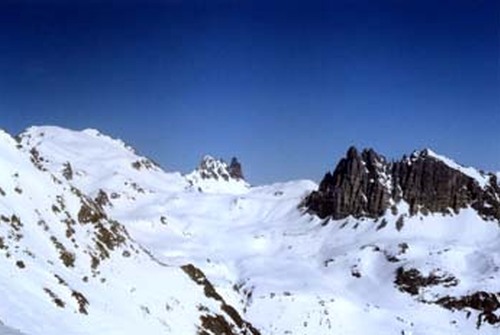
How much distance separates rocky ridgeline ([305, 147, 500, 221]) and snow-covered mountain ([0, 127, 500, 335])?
0.31 meters

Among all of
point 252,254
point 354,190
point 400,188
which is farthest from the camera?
point 354,190

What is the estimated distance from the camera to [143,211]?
174250 millimetres

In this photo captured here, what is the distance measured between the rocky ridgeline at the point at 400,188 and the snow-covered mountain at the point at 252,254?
0.31 m

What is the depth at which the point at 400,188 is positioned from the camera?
178625mm

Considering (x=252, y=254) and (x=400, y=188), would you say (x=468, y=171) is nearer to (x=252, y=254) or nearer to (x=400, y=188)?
(x=400, y=188)

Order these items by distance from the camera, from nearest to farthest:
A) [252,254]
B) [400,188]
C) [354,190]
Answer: [252,254]
[400,188]
[354,190]

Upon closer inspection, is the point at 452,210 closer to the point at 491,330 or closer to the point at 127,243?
the point at 491,330

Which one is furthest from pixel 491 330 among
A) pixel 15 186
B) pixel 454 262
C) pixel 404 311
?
pixel 15 186

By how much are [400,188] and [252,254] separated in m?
39.9

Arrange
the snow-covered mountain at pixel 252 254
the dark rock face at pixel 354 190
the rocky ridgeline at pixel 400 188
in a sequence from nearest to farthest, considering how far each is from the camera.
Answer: the snow-covered mountain at pixel 252 254
the rocky ridgeline at pixel 400 188
the dark rock face at pixel 354 190

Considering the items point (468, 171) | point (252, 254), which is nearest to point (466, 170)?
point (468, 171)

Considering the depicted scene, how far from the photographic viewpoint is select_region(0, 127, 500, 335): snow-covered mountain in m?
41.0

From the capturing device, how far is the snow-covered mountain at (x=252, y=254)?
41.0 meters

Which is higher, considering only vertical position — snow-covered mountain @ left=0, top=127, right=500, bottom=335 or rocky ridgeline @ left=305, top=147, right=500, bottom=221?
rocky ridgeline @ left=305, top=147, right=500, bottom=221
